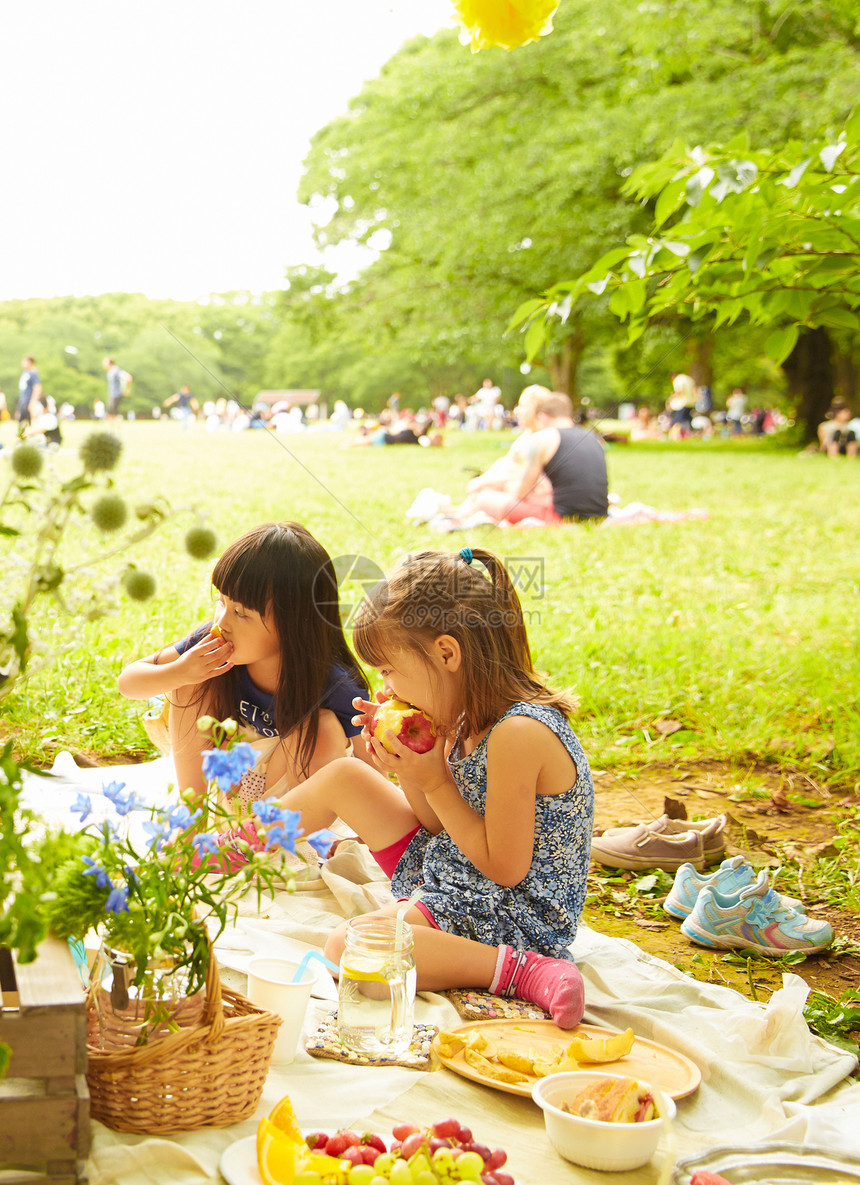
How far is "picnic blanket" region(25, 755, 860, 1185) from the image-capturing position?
4.16 ft

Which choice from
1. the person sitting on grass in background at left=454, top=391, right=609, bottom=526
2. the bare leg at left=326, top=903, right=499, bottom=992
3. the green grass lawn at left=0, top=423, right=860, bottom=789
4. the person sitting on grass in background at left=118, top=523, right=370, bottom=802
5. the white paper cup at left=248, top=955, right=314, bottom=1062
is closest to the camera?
the white paper cup at left=248, top=955, right=314, bottom=1062

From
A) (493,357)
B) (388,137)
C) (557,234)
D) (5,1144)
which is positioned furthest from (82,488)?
(557,234)

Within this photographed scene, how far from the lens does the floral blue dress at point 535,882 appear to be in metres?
1.79

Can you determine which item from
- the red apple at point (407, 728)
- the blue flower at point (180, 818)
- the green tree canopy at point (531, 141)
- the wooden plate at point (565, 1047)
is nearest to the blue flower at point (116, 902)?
the blue flower at point (180, 818)

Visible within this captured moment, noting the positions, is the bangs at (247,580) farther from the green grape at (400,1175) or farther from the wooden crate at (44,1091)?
the green grape at (400,1175)

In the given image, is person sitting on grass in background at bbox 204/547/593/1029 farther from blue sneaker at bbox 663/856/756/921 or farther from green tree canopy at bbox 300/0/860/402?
green tree canopy at bbox 300/0/860/402

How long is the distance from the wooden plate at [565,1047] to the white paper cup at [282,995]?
0.67 ft

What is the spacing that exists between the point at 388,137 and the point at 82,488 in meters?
3.61

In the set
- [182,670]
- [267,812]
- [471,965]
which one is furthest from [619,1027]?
[182,670]

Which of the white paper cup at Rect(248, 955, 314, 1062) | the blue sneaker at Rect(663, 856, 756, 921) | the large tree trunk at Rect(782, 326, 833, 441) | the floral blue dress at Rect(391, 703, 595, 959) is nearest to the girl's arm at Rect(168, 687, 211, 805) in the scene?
the floral blue dress at Rect(391, 703, 595, 959)

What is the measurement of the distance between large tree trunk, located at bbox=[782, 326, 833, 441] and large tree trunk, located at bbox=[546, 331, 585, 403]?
37.9 ft

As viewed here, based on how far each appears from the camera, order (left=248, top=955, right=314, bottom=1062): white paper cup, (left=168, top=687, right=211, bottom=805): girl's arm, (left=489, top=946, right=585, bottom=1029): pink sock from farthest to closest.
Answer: (left=168, top=687, right=211, bottom=805): girl's arm < (left=489, top=946, right=585, bottom=1029): pink sock < (left=248, top=955, right=314, bottom=1062): white paper cup

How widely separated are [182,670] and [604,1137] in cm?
119

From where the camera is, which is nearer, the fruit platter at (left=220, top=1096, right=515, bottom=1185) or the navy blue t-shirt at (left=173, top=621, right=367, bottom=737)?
the fruit platter at (left=220, top=1096, right=515, bottom=1185)
